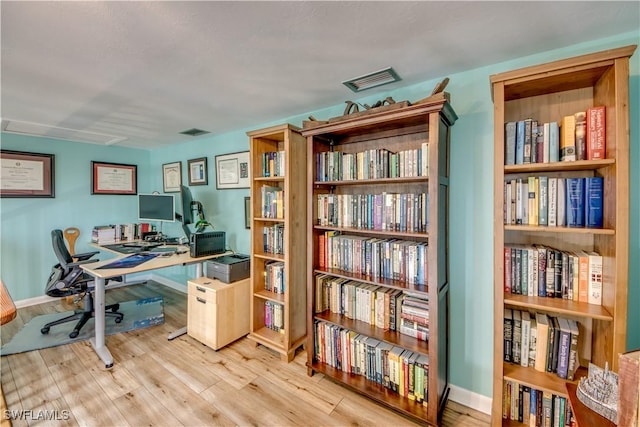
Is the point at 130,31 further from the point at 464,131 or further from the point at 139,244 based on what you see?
the point at 139,244

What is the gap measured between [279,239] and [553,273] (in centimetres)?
182

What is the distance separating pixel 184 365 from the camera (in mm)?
2062

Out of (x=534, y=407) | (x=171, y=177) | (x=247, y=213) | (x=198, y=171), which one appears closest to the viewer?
(x=534, y=407)

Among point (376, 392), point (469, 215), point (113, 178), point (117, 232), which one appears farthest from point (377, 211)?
point (113, 178)

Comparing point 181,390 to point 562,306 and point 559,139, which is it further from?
point 559,139

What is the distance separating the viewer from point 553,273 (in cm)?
129

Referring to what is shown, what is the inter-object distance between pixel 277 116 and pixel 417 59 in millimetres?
1452

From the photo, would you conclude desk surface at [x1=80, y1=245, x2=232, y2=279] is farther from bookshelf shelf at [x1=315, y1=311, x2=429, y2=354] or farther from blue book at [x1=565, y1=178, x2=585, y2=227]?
blue book at [x1=565, y1=178, x2=585, y2=227]

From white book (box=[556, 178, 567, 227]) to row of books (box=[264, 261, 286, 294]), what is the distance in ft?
6.03

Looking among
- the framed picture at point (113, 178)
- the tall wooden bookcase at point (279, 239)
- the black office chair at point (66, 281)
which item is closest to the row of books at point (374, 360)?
the tall wooden bookcase at point (279, 239)

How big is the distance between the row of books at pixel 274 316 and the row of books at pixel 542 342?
164 cm

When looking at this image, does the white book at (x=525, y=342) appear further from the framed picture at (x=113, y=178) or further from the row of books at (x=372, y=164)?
the framed picture at (x=113, y=178)

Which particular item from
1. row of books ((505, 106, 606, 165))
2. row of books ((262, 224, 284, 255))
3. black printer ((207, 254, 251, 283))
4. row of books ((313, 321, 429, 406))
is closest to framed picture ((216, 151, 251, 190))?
row of books ((262, 224, 284, 255))

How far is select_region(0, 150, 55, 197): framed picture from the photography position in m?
3.04
